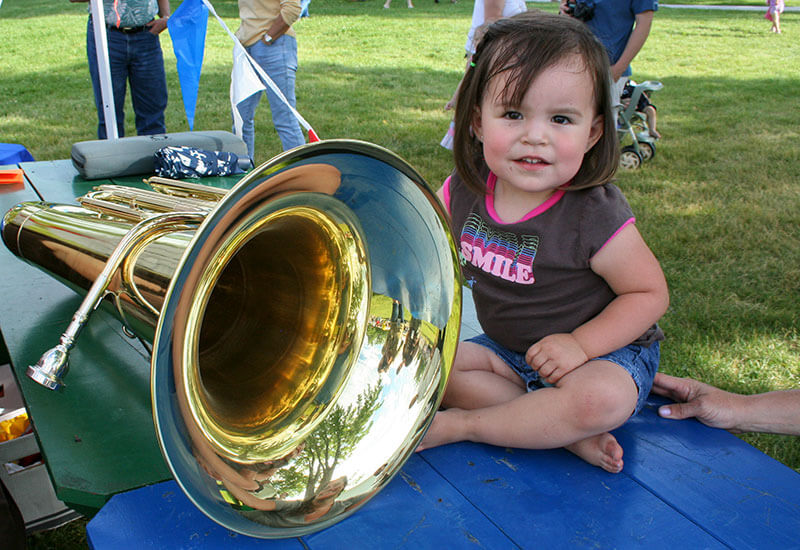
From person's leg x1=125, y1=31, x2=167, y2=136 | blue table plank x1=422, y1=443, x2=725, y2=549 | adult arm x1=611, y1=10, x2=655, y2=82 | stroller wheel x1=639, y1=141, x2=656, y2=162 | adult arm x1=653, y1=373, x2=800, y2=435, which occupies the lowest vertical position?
blue table plank x1=422, y1=443, x2=725, y2=549

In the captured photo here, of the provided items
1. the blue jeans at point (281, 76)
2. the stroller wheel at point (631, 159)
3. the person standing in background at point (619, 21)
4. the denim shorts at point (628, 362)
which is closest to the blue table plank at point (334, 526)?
the denim shorts at point (628, 362)

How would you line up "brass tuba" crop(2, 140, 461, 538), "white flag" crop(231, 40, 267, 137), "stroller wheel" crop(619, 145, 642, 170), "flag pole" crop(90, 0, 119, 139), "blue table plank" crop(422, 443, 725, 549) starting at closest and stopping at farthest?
"brass tuba" crop(2, 140, 461, 538)
"blue table plank" crop(422, 443, 725, 549)
"flag pole" crop(90, 0, 119, 139)
"white flag" crop(231, 40, 267, 137)
"stroller wheel" crop(619, 145, 642, 170)

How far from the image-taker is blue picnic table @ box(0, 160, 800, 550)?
114 centimetres

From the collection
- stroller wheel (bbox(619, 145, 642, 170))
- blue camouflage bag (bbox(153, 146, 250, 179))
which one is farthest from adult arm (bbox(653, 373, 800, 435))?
stroller wheel (bbox(619, 145, 642, 170))

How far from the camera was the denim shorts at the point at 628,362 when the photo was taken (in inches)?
54.5

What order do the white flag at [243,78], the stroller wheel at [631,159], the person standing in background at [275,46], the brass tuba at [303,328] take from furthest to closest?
the stroller wheel at [631,159] → the person standing in background at [275,46] → the white flag at [243,78] → the brass tuba at [303,328]

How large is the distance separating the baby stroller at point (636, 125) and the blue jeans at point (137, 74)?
2834mm

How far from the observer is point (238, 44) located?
345 cm

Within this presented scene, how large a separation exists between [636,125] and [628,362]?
389cm

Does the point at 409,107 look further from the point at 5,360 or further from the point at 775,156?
the point at 5,360

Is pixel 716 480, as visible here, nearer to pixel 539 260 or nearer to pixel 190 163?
pixel 539 260

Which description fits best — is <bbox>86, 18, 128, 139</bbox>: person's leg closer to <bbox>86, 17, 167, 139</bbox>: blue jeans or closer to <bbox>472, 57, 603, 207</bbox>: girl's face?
<bbox>86, 17, 167, 139</bbox>: blue jeans

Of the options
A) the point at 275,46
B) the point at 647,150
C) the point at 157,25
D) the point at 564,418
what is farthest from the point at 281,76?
the point at 564,418

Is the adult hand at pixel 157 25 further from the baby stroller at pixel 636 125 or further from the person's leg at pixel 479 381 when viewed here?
the person's leg at pixel 479 381
